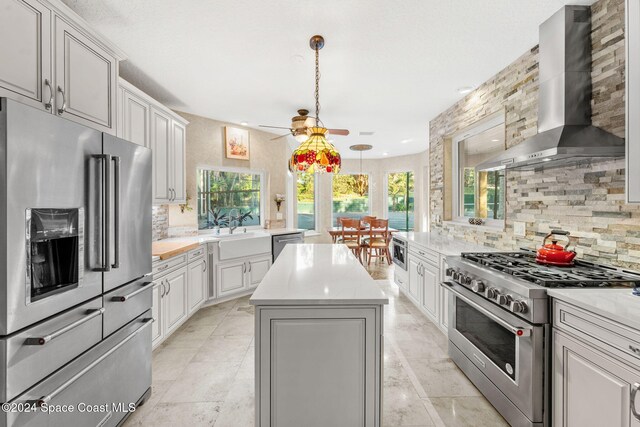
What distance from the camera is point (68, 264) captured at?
1373mm

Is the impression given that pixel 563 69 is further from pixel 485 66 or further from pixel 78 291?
pixel 78 291

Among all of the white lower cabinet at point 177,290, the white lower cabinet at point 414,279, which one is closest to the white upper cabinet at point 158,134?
the white lower cabinet at point 177,290

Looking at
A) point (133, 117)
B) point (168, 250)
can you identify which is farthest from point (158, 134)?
point (168, 250)

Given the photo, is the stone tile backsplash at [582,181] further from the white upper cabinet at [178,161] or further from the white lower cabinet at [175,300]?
the white upper cabinet at [178,161]

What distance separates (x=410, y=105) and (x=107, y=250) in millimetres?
3626

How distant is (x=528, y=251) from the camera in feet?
7.90

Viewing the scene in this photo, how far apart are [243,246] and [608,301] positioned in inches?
141

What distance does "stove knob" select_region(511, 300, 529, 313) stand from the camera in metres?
1.57

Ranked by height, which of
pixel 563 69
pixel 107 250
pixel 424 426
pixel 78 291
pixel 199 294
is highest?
pixel 563 69

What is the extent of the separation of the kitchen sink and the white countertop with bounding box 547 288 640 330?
334cm

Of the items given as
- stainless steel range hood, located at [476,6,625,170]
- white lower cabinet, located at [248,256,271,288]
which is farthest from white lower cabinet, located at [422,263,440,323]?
white lower cabinet, located at [248,256,271,288]

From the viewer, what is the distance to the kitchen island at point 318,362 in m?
1.42

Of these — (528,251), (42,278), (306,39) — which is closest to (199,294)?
(42,278)

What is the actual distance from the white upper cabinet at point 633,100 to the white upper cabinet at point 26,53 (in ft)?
9.56
